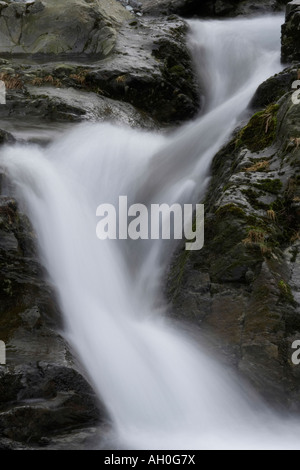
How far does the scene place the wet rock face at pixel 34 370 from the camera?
426cm

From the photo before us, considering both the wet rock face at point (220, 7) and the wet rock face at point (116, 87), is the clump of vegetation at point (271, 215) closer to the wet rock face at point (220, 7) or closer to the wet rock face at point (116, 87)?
the wet rock face at point (116, 87)

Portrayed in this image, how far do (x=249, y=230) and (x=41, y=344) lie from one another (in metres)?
2.62

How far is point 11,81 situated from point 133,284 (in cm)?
651

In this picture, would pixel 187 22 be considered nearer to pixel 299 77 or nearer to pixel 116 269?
pixel 299 77

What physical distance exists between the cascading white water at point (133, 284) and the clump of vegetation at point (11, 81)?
2189 mm

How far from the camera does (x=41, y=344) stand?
4.89 m

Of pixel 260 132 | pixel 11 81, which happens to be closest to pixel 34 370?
pixel 260 132

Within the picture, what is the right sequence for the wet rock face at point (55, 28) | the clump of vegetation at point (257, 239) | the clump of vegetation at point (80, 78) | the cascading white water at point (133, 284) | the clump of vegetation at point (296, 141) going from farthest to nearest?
the wet rock face at point (55, 28)
the clump of vegetation at point (80, 78)
the clump of vegetation at point (296, 141)
the clump of vegetation at point (257, 239)
the cascading white water at point (133, 284)

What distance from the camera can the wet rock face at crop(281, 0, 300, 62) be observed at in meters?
10.7

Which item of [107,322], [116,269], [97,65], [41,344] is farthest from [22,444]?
[97,65]

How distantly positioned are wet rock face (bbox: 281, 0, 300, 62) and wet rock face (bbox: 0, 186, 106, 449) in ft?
26.6

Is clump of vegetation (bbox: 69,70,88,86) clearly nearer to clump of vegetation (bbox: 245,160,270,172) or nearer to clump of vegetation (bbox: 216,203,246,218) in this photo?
clump of vegetation (bbox: 245,160,270,172)

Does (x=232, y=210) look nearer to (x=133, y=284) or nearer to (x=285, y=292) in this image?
(x=285, y=292)

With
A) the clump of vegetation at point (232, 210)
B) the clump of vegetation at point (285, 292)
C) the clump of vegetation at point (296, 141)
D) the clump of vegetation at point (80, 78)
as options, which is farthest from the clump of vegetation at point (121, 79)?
the clump of vegetation at point (285, 292)
